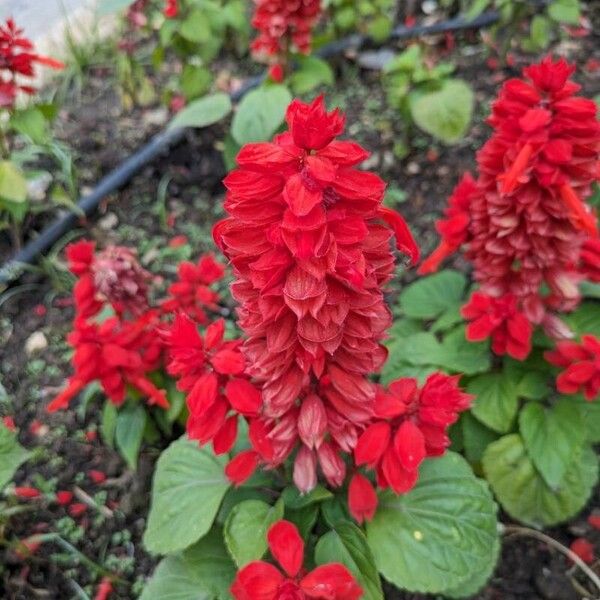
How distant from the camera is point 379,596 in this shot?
133 centimetres

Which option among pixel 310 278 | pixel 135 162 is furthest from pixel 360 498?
pixel 135 162

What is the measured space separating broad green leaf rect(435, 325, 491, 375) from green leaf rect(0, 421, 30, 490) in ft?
3.35

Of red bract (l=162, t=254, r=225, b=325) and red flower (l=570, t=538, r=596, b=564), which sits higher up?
red bract (l=162, t=254, r=225, b=325)

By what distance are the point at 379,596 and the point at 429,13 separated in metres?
3.39

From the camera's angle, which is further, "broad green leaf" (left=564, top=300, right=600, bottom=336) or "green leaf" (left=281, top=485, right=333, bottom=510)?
"broad green leaf" (left=564, top=300, right=600, bottom=336)

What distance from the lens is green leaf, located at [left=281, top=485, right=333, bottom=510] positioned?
4.64 ft

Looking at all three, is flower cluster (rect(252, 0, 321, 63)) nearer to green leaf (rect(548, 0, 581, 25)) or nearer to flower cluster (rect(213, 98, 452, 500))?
green leaf (rect(548, 0, 581, 25))

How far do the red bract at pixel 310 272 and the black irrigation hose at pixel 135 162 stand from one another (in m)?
1.65

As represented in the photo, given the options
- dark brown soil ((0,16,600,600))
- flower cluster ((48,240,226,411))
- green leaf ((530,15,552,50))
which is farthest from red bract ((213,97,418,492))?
green leaf ((530,15,552,50))

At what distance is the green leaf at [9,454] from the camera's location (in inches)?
58.1

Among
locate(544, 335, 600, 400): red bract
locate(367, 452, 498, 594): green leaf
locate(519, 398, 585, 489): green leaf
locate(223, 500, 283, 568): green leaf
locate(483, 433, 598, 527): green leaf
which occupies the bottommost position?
locate(483, 433, 598, 527): green leaf

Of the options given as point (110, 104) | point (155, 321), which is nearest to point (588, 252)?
point (155, 321)

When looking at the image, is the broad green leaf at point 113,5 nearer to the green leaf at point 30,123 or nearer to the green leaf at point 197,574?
the green leaf at point 30,123

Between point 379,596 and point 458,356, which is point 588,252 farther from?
point 379,596
